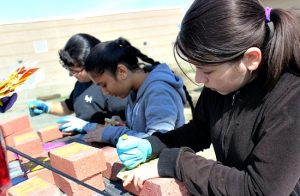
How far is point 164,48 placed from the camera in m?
20.1

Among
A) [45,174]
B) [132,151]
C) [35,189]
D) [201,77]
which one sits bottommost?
[45,174]

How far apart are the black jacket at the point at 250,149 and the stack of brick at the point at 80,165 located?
0.37m

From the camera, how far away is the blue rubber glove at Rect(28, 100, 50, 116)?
11.1 feet

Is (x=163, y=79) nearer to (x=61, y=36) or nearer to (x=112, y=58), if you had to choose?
(x=112, y=58)

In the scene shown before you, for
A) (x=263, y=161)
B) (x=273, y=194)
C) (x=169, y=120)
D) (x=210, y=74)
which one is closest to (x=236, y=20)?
(x=210, y=74)

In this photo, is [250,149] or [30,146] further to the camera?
[30,146]

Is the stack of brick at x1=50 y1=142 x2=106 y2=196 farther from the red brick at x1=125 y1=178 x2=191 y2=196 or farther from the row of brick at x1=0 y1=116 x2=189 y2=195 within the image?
the red brick at x1=125 y1=178 x2=191 y2=196

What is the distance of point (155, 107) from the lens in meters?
1.93

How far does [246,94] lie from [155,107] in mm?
768

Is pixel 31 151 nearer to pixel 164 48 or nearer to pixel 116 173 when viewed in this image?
pixel 116 173

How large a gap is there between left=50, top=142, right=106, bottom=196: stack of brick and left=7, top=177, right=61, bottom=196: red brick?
93 millimetres

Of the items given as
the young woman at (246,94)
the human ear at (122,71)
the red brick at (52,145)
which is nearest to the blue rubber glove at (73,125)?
the red brick at (52,145)

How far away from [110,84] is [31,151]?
27.8 inches

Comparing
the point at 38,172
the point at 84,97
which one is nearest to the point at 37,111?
the point at 84,97
